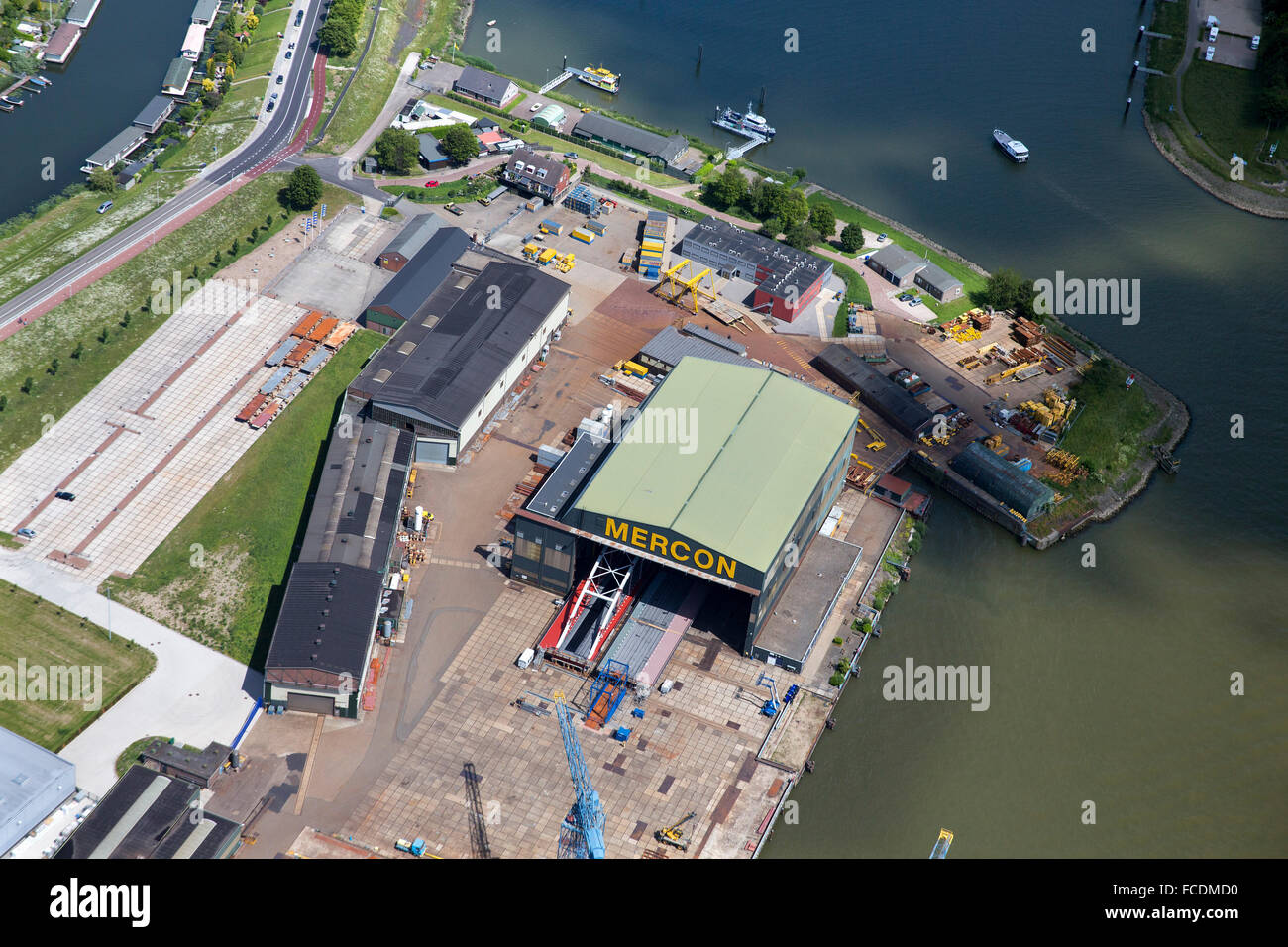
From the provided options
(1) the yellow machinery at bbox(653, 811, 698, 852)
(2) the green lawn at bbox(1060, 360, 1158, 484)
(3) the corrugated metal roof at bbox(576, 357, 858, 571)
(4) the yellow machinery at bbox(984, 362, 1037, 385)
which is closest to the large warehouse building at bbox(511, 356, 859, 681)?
(3) the corrugated metal roof at bbox(576, 357, 858, 571)

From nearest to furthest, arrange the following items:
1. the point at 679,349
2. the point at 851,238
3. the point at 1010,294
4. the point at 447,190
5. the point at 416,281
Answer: the point at 679,349
the point at 416,281
the point at 1010,294
the point at 851,238
the point at 447,190

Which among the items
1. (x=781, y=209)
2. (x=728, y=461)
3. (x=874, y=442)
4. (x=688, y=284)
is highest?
(x=781, y=209)

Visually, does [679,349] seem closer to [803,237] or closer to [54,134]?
[803,237]

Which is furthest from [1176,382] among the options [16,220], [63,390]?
[16,220]

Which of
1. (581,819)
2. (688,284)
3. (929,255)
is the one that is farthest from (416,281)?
(581,819)
